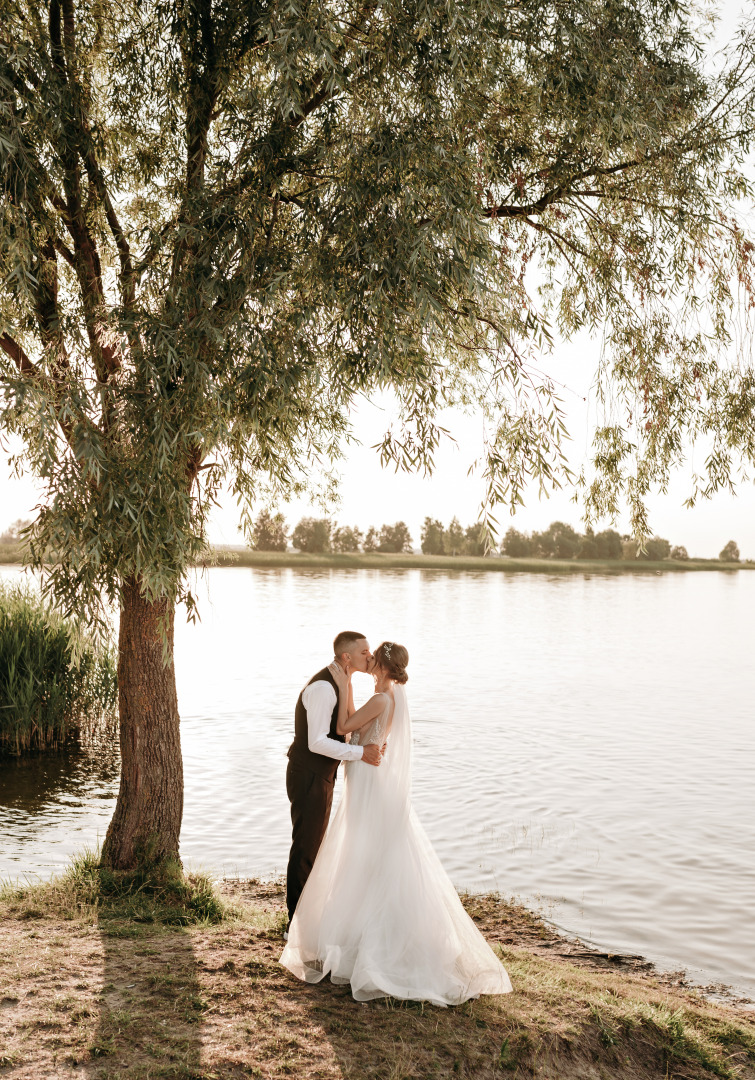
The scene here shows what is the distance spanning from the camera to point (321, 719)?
221 inches

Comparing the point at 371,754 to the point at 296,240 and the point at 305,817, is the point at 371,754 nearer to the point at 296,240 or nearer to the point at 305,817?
the point at 305,817

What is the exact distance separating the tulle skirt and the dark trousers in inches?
10.6

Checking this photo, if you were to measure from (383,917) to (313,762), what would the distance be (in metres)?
1.10

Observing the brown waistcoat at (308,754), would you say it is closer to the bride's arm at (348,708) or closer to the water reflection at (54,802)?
the bride's arm at (348,708)

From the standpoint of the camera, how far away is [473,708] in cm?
2095

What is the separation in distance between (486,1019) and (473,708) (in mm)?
16316

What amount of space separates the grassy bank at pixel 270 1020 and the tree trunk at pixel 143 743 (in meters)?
0.85

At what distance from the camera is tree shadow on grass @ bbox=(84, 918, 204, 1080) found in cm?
416

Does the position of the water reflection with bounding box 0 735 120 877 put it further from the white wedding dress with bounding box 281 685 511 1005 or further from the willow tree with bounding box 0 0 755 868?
the white wedding dress with bounding box 281 685 511 1005

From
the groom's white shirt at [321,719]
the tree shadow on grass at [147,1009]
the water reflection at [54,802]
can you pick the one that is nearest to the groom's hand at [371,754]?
the groom's white shirt at [321,719]

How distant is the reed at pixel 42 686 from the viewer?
1340 centimetres

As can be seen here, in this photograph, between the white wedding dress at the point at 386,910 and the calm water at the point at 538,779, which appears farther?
the calm water at the point at 538,779

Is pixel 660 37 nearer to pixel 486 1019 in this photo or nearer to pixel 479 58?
pixel 479 58

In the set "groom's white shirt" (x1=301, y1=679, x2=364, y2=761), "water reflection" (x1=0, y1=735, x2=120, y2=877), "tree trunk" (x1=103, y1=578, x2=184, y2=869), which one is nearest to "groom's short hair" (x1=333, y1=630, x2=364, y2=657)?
"groom's white shirt" (x1=301, y1=679, x2=364, y2=761)
